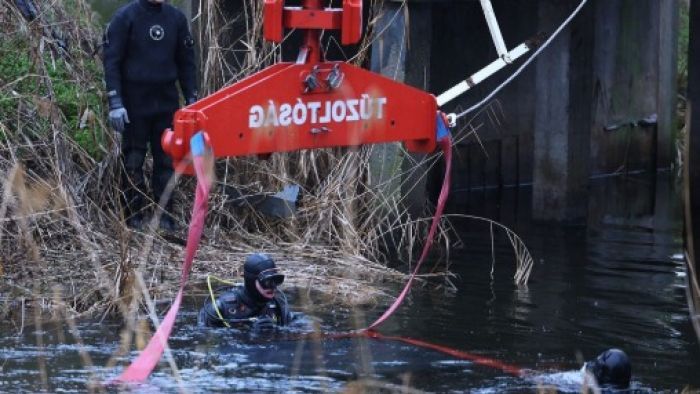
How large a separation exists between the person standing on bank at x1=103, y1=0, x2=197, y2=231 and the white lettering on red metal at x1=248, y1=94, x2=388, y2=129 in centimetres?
434

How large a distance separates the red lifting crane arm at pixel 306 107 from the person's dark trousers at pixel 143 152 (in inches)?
175

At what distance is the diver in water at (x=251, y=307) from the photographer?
8484 mm

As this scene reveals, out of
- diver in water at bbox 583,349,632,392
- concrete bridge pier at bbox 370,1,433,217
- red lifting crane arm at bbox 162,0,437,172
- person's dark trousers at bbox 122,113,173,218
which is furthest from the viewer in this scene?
concrete bridge pier at bbox 370,1,433,217

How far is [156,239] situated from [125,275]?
159 cm

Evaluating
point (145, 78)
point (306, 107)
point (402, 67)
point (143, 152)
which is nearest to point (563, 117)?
point (402, 67)

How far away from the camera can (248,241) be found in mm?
11141

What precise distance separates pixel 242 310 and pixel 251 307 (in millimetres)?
58

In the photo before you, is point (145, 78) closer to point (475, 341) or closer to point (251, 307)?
point (251, 307)

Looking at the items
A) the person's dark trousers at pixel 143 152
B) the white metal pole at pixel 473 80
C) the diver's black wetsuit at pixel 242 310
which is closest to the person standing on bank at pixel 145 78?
the person's dark trousers at pixel 143 152

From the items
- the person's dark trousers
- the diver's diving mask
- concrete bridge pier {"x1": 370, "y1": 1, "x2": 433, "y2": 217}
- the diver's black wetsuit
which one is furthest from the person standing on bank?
the diver's diving mask

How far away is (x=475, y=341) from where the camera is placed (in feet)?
29.0

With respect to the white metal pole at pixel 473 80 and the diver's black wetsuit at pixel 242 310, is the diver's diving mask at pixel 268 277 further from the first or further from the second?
the white metal pole at pixel 473 80

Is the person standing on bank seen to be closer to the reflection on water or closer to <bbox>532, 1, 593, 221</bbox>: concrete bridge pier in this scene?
the reflection on water

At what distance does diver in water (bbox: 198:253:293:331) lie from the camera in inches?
334
